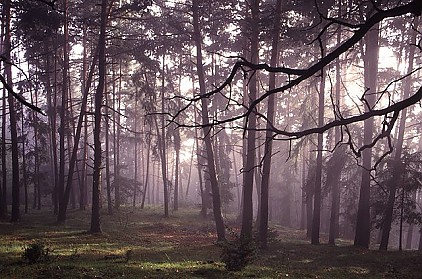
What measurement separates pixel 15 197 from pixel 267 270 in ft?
46.3

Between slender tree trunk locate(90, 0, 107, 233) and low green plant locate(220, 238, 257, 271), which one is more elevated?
slender tree trunk locate(90, 0, 107, 233)

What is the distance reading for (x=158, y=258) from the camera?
12914mm

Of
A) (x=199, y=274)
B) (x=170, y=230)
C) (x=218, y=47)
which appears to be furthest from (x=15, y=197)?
(x=218, y=47)

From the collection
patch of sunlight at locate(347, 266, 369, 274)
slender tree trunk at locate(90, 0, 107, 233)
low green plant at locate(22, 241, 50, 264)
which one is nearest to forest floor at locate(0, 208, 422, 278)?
patch of sunlight at locate(347, 266, 369, 274)

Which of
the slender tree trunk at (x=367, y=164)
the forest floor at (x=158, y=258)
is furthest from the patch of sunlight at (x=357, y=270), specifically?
the slender tree trunk at (x=367, y=164)

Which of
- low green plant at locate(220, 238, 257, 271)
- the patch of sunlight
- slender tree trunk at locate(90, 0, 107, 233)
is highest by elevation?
slender tree trunk at locate(90, 0, 107, 233)

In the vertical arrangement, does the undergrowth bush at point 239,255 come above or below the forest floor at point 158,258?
above

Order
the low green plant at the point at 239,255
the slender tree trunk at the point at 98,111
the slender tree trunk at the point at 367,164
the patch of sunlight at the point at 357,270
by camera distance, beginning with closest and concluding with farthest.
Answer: the low green plant at the point at 239,255, the patch of sunlight at the point at 357,270, the slender tree trunk at the point at 98,111, the slender tree trunk at the point at 367,164

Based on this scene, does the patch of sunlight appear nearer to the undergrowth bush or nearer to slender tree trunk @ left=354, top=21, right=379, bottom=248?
the undergrowth bush

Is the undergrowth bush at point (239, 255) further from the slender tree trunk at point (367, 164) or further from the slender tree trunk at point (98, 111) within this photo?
the slender tree trunk at point (367, 164)

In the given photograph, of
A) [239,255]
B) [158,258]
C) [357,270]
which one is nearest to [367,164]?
[357,270]

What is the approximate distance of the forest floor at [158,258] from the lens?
9.73 metres

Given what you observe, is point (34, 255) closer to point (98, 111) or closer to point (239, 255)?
point (239, 255)

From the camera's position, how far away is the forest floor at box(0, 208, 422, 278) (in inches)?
383
